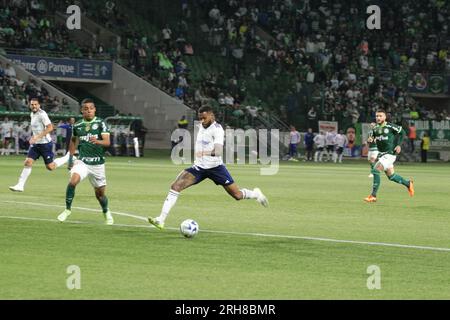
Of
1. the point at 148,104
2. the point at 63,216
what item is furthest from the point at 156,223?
the point at 148,104

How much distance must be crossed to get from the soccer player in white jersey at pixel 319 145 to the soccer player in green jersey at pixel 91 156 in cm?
4290

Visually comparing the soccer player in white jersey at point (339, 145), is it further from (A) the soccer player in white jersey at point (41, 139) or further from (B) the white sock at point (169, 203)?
(B) the white sock at point (169, 203)

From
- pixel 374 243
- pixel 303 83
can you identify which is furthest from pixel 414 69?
pixel 374 243

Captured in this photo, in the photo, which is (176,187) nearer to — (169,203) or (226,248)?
(169,203)

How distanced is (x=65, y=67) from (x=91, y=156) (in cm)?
4339

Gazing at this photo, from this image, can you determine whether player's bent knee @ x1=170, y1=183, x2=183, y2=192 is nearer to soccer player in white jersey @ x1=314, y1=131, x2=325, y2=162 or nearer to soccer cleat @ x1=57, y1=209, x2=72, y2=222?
soccer cleat @ x1=57, y1=209, x2=72, y2=222

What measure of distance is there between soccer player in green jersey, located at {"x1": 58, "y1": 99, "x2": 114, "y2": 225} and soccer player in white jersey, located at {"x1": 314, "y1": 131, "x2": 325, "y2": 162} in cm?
4290

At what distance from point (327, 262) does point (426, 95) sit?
62.7 m

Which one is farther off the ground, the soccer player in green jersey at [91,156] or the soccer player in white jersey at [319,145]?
the soccer player in green jersey at [91,156]

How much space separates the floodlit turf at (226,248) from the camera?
11531mm

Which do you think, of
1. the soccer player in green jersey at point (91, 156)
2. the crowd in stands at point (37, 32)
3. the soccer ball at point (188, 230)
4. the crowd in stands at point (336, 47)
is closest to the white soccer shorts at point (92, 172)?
the soccer player in green jersey at point (91, 156)

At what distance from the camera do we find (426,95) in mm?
75062

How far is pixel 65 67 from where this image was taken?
61156mm
